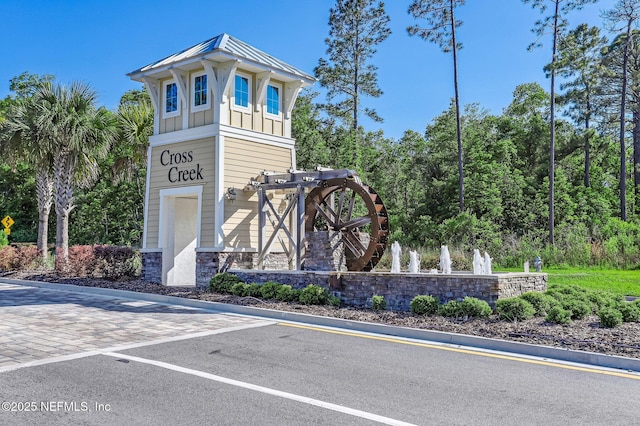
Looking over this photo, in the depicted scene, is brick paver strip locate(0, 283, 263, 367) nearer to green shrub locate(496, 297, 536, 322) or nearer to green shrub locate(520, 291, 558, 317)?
green shrub locate(496, 297, 536, 322)

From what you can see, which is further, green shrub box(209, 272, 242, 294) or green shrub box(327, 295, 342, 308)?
green shrub box(209, 272, 242, 294)

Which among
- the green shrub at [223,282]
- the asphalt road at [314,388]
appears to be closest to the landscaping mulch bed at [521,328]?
the asphalt road at [314,388]

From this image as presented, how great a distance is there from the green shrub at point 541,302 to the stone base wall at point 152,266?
11.1 m

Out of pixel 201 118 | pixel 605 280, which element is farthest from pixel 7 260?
pixel 605 280

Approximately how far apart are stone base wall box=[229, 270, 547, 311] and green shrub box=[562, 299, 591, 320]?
1148 mm

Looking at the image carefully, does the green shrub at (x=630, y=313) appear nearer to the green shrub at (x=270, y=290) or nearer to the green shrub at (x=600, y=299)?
the green shrub at (x=600, y=299)

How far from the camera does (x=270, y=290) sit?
1309 cm

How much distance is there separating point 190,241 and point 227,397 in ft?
42.8

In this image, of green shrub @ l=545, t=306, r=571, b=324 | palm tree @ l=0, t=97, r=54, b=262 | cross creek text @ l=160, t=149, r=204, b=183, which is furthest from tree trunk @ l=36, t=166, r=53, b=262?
green shrub @ l=545, t=306, r=571, b=324

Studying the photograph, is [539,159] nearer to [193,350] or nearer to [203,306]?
[203,306]

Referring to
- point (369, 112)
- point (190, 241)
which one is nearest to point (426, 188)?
point (369, 112)

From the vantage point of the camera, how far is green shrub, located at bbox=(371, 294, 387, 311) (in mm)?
11617

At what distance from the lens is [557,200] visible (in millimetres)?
32312

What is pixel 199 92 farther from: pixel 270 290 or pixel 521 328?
pixel 521 328
